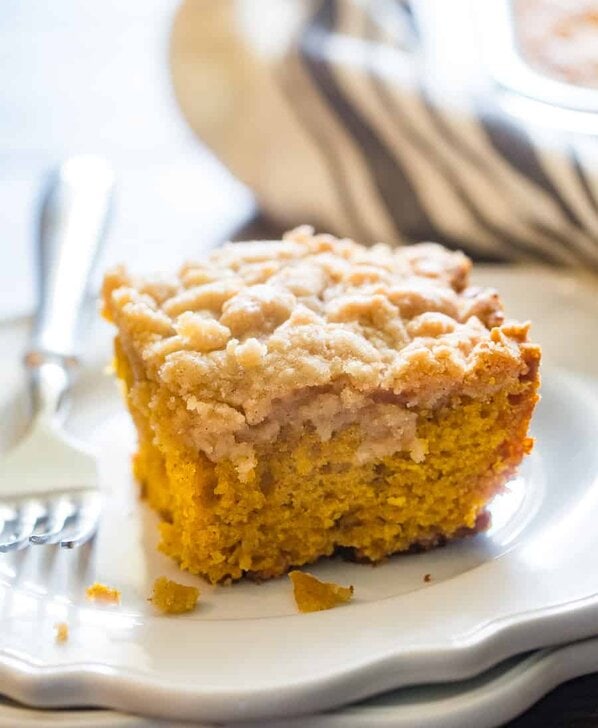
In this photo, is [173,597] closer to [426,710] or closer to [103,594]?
[103,594]

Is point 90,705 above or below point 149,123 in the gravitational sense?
above

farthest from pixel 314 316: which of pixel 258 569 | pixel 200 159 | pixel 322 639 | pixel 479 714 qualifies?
pixel 200 159

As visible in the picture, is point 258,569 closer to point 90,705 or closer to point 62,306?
point 90,705

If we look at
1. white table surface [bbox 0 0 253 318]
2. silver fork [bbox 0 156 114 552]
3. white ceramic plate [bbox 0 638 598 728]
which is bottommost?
white table surface [bbox 0 0 253 318]

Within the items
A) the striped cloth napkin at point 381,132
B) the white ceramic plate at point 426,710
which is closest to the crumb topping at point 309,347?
the white ceramic plate at point 426,710

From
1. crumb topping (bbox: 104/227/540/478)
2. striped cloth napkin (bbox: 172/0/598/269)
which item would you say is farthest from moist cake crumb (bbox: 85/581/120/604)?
striped cloth napkin (bbox: 172/0/598/269)

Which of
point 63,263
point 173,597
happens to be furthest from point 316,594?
point 63,263

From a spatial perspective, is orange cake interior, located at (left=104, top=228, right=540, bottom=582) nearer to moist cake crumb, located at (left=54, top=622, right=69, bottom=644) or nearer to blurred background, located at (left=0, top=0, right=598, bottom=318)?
moist cake crumb, located at (left=54, top=622, right=69, bottom=644)
